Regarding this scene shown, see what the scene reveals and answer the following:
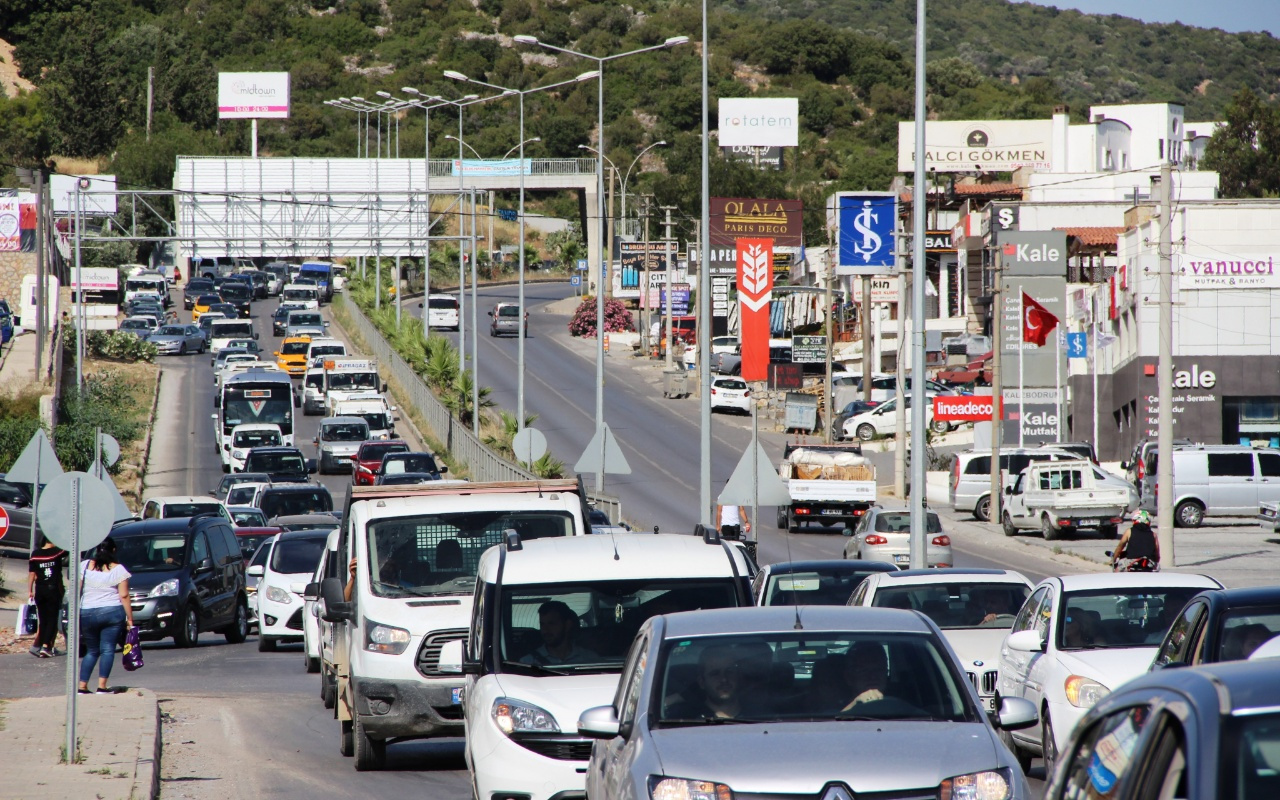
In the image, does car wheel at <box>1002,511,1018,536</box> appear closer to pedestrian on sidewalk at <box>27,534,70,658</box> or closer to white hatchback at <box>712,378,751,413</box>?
white hatchback at <box>712,378,751,413</box>

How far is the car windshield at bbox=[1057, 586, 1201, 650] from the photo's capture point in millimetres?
11898

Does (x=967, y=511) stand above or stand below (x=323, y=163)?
below

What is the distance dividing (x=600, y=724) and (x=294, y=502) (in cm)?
2959

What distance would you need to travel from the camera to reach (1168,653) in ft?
31.2

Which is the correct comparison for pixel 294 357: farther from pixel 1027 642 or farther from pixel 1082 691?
pixel 1082 691

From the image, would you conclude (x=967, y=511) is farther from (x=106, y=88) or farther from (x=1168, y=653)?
(x=106, y=88)

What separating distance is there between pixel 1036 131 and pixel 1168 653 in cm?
Result: 8952

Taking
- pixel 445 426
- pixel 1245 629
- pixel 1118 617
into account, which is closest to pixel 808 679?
pixel 1245 629

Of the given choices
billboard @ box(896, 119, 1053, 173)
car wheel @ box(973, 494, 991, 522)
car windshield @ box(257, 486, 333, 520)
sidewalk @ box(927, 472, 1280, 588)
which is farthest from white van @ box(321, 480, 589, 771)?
billboard @ box(896, 119, 1053, 173)

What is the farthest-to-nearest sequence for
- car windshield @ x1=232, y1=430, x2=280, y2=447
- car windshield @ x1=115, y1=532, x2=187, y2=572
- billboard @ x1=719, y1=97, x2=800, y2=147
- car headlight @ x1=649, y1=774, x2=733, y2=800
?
billboard @ x1=719, y1=97, x2=800, y2=147, car windshield @ x1=232, y1=430, x2=280, y2=447, car windshield @ x1=115, y1=532, x2=187, y2=572, car headlight @ x1=649, y1=774, x2=733, y2=800

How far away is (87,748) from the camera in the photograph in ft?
41.7

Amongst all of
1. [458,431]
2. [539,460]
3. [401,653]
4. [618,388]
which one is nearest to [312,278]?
[618,388]

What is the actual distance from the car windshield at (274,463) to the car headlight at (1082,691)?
35.6 m

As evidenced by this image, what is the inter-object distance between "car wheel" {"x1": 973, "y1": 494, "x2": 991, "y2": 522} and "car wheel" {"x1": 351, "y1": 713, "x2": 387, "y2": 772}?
34677 mm
